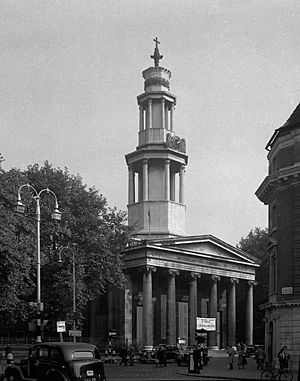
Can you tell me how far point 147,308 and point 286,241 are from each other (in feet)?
94.9

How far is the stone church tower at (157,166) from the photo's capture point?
81.9 metres

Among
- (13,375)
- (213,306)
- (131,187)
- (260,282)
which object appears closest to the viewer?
(13,375)

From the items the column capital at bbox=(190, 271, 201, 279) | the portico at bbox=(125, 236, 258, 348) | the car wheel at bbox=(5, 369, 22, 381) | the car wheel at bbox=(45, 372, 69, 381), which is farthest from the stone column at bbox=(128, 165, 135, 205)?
the car wheel at bbox=(45, 372, 69, 381)

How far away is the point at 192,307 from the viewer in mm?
77188

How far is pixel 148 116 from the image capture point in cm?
8381

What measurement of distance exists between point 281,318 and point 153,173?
41.1 meters

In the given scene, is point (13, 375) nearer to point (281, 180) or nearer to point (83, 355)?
point (83, 355)

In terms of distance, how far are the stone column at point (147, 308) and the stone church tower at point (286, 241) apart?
82.3 feet

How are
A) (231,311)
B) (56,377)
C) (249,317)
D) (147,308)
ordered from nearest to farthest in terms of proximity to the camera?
(56,377) → (147,308) → (231,311) → (249,317)

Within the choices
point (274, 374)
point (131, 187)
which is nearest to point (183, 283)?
point (131, 187)

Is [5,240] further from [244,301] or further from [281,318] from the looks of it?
[244,301]

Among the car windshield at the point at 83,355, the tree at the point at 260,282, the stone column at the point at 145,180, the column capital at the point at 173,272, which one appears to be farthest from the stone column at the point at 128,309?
the car windshield at the point at 83,355

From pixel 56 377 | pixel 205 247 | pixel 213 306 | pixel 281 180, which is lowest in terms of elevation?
pixel 213 306

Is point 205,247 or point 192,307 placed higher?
point 205,247
